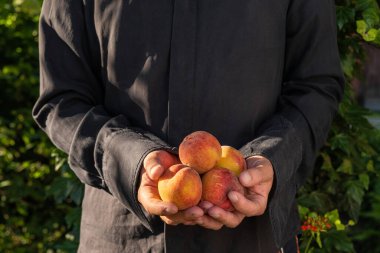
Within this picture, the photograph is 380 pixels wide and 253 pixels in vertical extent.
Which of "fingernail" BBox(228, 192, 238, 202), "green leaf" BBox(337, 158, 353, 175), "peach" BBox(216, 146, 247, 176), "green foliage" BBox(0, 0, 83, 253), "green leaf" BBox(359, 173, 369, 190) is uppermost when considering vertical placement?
"peach" BBox(216, 146, 247, 176)

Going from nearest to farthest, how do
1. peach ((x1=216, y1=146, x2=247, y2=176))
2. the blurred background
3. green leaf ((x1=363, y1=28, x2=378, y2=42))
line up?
peach ((x1=216, y1=146, x2=247, y2=176)) < green leaf ((x1=363, y1=28, x2=378, y2=42)) < the blurred background

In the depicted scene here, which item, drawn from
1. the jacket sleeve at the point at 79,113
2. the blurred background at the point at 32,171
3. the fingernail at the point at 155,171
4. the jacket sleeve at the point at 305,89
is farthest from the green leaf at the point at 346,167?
the fingernail at the point at 155,171

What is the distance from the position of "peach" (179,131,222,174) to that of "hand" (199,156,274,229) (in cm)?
9

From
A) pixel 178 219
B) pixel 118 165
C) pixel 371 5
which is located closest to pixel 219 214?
pixel 178 219

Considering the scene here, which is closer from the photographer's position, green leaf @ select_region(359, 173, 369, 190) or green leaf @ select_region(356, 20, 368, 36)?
green leaf @ select_region(356, 20, 368, 36)

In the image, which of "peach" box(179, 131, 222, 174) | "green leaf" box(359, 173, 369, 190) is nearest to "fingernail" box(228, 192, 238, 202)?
"peach" box(179, 131, 222, 174)

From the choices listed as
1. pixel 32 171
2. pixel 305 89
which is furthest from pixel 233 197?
pixel 32 171

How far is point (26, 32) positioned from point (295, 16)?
2348mm

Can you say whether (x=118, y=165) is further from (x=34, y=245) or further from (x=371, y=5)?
(x=34, y=245)

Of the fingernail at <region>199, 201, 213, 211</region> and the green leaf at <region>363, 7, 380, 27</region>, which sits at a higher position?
the green leaf at <region>363, 7, 380, 27</region>

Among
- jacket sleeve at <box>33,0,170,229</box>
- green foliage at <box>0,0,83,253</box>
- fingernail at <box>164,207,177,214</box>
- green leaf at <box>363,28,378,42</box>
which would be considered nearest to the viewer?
fingernail at <box>164,207,177,214</box>

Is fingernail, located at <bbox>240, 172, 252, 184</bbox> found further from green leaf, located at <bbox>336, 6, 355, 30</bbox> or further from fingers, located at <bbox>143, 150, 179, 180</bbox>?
green leaf, located at <bbox>336, 6, 355, 30</bbox>

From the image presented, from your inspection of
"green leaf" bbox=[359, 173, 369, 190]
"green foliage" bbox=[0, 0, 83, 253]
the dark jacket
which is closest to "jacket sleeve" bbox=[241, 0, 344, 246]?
the dark jacket

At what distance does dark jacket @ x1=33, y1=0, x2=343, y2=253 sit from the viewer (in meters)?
1.82
